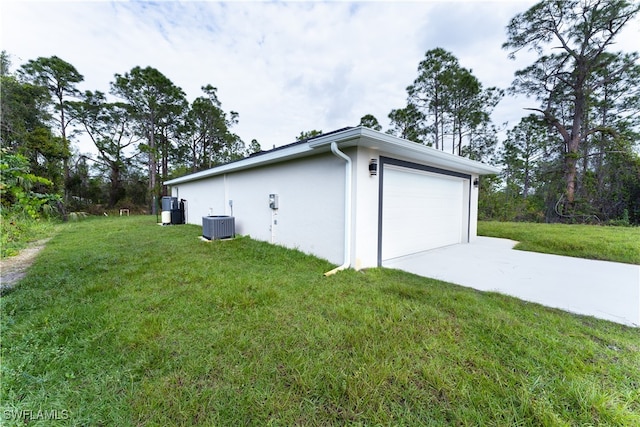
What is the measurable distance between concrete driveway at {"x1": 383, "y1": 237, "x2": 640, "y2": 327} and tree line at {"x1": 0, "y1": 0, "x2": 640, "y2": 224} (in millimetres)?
10411

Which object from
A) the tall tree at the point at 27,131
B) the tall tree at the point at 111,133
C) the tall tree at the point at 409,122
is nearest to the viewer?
the tall tree at the point at 27,131

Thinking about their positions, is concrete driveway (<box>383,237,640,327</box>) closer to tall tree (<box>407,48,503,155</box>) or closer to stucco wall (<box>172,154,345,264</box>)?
stucco wall (<box>172,154,345,264</box>)

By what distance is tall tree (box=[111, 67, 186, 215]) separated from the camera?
17875mm

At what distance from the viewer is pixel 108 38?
19.3 feet

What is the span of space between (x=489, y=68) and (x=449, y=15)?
1012 cm

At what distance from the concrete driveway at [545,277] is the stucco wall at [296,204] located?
1.48m

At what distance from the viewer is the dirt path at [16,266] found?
3.50 m

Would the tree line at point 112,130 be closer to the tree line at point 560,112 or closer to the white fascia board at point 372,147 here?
the white fascia board at point 372,147

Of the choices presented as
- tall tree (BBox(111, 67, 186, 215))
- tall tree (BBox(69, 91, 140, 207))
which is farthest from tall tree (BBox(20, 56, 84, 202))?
tall tree (BBox(111, 67, 186, 215))

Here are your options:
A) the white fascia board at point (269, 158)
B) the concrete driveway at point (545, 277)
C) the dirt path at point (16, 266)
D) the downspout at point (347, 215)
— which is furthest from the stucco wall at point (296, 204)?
the dirt path at point (16, 266)

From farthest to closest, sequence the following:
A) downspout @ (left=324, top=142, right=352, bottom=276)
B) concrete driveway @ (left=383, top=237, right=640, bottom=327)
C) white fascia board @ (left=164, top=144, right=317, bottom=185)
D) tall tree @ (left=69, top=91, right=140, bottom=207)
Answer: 1. tall tree @ (left=69, top=91, right=140, bottom=207)
2. white fascia board @ (left=164, top=144, right=317, bottom=185)
3. downspout @ (left=324, top=142, right=352, bottom=276)
4. concrete driveway @ (left=383, top=237, right=640, bottom=327)

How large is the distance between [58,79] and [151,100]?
16.6 ft

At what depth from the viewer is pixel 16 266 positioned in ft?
14.3

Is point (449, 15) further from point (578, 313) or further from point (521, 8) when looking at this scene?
point (521, 8)
